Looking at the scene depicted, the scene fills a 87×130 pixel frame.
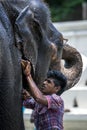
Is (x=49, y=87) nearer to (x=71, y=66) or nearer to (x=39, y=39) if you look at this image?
(x=71, y=66)

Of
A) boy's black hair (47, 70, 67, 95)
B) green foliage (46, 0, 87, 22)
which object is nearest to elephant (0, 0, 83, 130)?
boy's black hair (47, 70, 67, 95)

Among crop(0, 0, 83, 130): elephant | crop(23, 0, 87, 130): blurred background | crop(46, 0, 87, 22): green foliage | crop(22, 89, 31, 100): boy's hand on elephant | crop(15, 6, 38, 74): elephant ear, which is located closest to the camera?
crop(0, 0, 83, 130): elephant

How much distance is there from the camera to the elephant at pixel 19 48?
9.13 ft

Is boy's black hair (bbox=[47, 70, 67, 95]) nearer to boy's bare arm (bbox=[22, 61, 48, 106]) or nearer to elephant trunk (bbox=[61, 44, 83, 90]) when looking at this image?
elephant trunk (bbox=[61, 44, 83, 90])

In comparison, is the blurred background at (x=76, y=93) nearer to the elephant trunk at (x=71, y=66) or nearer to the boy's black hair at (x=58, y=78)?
the elephant trunk at (x=71, y=66)

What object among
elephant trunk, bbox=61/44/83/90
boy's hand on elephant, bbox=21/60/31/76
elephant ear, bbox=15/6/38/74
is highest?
elephant ear, bbox=15/6/38/74

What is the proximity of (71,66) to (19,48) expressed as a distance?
1.03 meters

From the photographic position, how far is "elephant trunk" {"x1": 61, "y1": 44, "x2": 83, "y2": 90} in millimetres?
3701

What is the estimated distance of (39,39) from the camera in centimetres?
313

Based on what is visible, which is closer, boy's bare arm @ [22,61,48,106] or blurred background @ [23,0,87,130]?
boy's bare arm @ [22,61,48,106]

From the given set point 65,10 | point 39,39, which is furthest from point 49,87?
point 65,10

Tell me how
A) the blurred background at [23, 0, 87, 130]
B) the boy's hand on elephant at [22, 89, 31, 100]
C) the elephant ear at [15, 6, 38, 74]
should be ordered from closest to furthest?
the elephant ear at [15, 6, 38, 74] < the boy's hand on elephant at [22, 89, 31, 100] < the blurred background at [23, 0, 87, 130]

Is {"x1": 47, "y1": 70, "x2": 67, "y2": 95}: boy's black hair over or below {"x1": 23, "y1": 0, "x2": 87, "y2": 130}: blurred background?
over

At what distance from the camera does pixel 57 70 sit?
3.56 meters
